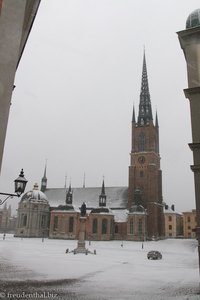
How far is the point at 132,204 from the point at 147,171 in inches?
341

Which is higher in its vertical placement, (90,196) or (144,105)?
(144,105)

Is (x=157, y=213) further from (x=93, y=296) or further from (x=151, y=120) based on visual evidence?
(x=93, y=296)

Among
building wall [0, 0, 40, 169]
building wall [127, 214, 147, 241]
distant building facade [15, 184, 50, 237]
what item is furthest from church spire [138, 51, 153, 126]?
building wall [0, 0, 40, 169]

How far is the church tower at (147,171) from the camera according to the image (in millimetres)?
65500

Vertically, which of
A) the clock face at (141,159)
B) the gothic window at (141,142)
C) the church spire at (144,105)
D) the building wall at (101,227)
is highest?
the church spire at (144,105)

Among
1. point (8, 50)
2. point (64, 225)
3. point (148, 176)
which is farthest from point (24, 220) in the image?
point (8, 50)

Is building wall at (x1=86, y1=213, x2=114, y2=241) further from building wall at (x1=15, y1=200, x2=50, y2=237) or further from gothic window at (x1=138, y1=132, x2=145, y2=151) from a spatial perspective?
gothic window at (x1=138, y1=132, x2=145, y2=151)

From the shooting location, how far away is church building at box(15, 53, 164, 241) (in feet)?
208

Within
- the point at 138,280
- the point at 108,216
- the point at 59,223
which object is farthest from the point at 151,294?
the point at 59,223

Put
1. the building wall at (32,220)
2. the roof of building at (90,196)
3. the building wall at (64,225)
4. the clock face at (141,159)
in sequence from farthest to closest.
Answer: the roof of building at (90,196), the clock face at (141,159), the building wall at (32,220), the building wall at (64,225)

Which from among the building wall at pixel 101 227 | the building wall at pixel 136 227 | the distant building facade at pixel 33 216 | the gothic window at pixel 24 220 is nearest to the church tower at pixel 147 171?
the building wall at pixel 136 227

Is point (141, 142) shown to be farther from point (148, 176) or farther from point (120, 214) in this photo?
point (120, 214)

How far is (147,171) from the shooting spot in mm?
68875

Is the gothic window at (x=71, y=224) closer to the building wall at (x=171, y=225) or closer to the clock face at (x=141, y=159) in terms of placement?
the clock face at (x=141, y=159)
